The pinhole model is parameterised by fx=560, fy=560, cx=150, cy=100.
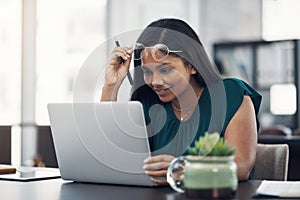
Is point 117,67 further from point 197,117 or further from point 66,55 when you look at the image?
point 66,55

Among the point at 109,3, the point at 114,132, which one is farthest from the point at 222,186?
the point at 109,3

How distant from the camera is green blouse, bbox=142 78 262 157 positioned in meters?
1.76

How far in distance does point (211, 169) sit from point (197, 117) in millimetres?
696

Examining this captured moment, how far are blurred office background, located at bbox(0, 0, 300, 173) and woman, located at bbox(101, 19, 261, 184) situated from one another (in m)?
2.93

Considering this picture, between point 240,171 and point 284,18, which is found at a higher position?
point 284,18

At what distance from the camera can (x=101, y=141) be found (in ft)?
4.87

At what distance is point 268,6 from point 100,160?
2.89 metres

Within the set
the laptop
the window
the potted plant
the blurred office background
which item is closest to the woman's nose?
the laptop

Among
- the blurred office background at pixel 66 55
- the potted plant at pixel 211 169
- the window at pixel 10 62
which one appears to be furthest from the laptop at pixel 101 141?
the window at pixel 10 62

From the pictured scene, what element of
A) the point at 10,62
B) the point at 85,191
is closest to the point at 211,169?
the point at 85,191

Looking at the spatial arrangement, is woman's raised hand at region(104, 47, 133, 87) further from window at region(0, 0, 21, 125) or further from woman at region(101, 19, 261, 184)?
window at region(0, 0, 21, 125)

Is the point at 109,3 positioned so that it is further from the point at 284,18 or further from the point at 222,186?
the point at 222,186

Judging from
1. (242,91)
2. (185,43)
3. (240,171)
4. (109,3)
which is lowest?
(240,171)

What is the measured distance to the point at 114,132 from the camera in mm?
1447
